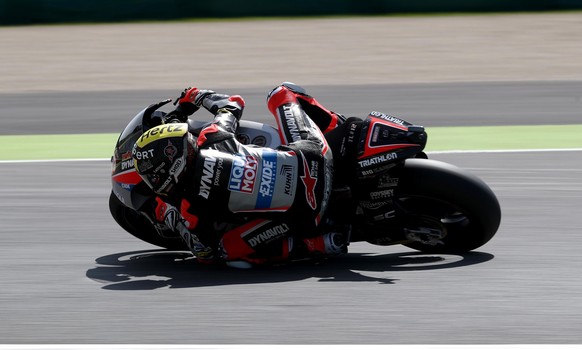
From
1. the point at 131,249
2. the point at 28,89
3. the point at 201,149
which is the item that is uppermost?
the point at 28,89

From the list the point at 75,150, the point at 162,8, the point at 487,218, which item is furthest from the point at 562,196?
the point at 162,8

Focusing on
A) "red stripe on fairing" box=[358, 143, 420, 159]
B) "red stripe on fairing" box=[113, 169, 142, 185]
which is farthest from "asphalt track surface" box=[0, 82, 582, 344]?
"red stripe on fairing" box=[358, 143, 420, 159]

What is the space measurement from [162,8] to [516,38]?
7.07 m

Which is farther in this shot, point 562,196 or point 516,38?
point 516,38

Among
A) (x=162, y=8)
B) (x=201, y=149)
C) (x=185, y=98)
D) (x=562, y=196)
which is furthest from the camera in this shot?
(x=162, y=8)

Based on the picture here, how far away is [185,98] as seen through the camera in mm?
5719

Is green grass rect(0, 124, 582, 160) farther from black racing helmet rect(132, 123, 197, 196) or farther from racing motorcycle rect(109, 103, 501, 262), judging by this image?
black racing helmet rect(132, 123, 197, 196)

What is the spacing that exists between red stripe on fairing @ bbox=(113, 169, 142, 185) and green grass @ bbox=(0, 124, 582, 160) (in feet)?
13.8

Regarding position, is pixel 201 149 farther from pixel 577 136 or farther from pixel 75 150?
pixel 577 136

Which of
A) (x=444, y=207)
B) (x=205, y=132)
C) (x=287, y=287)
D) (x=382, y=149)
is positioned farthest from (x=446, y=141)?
(x=287, y=287)

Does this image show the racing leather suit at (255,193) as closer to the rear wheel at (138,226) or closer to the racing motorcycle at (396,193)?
the racing motorcycle at (396,193)

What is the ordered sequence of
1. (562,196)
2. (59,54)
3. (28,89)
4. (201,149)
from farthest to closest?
(59,54) < (28,89) < (562,196) < (201,149)

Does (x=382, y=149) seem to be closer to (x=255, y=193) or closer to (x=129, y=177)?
(x=255, y=193)

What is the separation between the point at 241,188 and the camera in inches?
207
